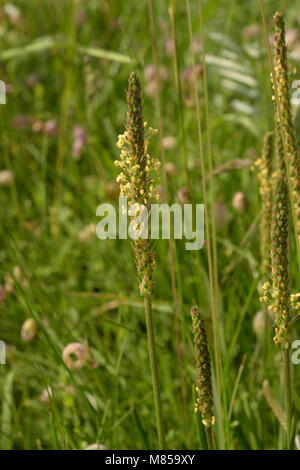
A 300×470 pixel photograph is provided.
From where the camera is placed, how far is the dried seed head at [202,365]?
2.07ft

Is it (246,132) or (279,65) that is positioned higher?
(246,132)

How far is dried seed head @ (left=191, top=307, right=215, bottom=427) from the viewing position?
0.63m

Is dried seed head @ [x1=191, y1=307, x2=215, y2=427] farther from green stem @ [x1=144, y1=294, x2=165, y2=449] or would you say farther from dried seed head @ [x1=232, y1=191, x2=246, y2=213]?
dried seed head @ [x1=232, y1=191, x2=246, y2=213]

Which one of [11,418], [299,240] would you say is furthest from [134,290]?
[299,240]

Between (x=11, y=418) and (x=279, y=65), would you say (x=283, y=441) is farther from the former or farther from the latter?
(x=11, y=418)

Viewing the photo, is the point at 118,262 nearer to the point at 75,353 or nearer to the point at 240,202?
the point at 240,202

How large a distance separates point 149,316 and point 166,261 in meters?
0.87

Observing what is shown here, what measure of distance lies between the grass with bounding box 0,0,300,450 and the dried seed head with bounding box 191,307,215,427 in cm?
4

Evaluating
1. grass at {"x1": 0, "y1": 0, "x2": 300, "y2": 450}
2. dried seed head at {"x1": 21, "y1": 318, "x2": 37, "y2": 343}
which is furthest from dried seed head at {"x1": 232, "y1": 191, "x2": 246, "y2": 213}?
dried seed head at {"x1": 21, "y1": 318, "x2": 37, "y2": 343}

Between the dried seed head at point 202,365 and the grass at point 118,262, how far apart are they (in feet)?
0.12

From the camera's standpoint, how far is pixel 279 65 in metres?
0.60

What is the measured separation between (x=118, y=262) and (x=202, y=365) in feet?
3.36

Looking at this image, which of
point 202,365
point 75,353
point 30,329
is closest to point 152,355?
point 202,365

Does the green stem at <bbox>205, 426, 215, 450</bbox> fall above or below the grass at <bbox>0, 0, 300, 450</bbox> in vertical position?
below
